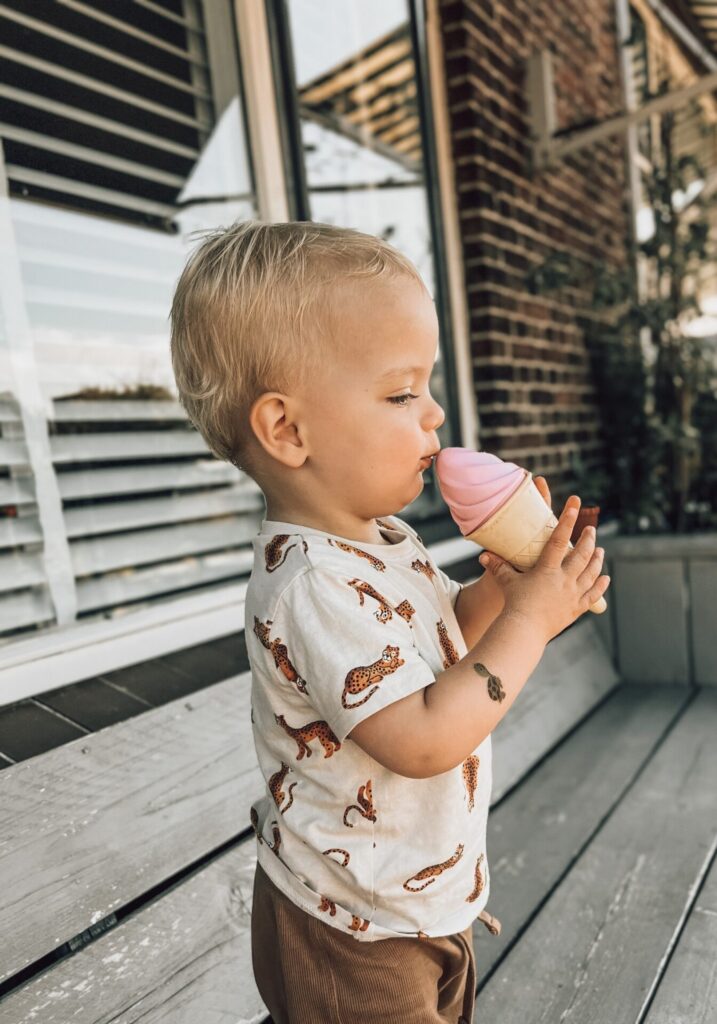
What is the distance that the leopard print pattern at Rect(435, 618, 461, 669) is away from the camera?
103 cm

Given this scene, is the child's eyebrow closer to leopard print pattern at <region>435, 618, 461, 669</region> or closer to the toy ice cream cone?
the toy ice cream cone

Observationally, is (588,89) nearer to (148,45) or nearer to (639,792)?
(148,45)

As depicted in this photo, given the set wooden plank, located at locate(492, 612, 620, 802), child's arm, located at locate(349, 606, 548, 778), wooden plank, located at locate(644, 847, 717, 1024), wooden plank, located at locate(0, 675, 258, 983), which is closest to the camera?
child's arm, located at locate(349, 606, 548, 778)

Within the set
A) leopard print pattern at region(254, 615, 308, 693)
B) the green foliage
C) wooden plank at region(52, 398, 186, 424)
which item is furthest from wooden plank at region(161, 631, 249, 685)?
the green foliage

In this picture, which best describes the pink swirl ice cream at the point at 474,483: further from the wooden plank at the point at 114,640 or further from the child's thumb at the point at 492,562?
the wooden plank at the point at 114,640

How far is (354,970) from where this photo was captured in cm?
99

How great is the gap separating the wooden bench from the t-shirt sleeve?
57 cm

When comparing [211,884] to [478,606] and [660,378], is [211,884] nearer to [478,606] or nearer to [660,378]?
[478,606]

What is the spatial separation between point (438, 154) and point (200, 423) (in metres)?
2.26

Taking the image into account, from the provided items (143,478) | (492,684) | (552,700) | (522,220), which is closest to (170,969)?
(492,684)

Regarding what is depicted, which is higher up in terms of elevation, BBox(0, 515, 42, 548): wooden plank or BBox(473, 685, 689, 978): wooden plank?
BBox(0, 515, 42, 548): wooden plank

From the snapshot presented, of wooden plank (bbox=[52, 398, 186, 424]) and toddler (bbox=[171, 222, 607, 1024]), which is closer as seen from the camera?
toddler (bbox=[171, 222, 607, 1024])

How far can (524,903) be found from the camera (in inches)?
69.4

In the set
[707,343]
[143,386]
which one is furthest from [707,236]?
[143,386]
